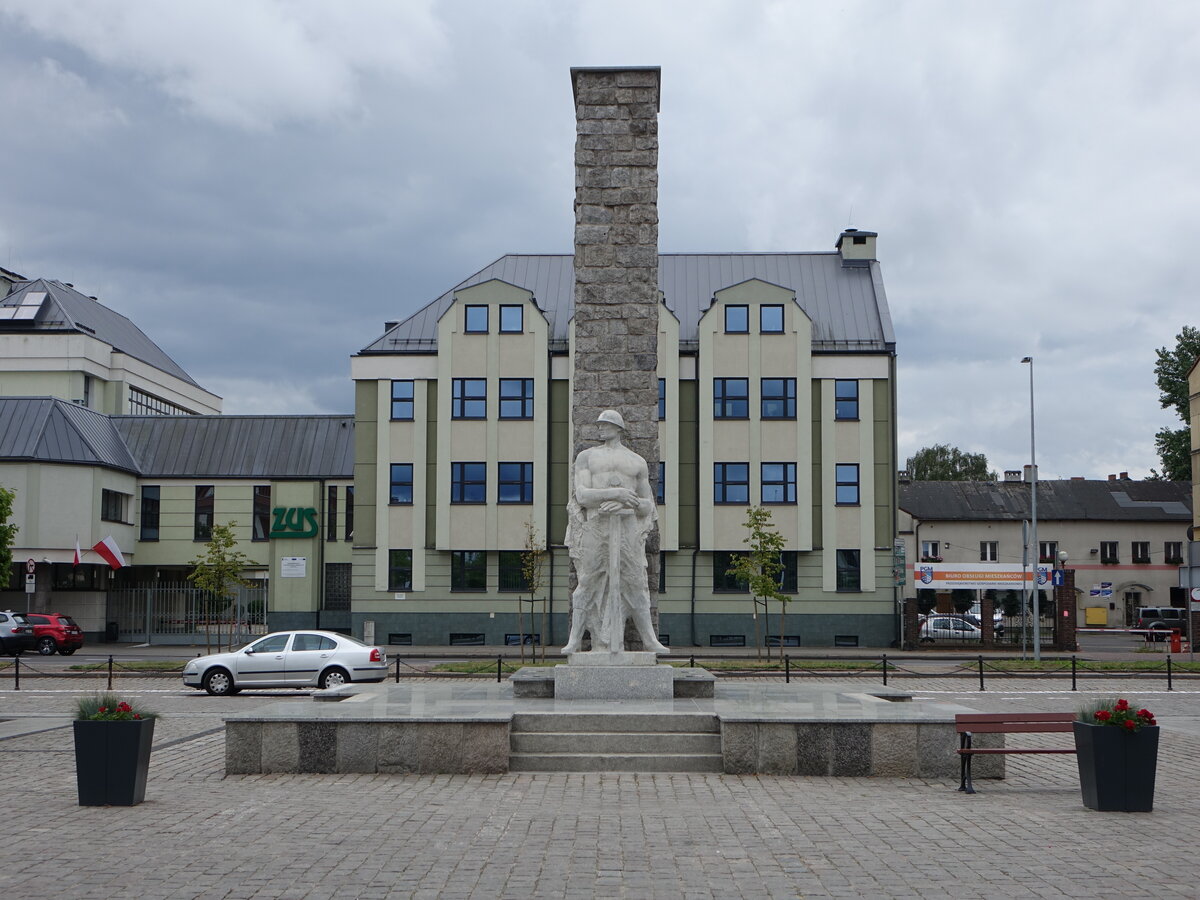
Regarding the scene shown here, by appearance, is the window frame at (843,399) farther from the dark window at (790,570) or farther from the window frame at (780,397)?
the dark window at (790,570)

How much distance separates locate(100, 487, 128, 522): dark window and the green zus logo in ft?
19.1

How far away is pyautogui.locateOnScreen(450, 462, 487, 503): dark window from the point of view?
45.2 m

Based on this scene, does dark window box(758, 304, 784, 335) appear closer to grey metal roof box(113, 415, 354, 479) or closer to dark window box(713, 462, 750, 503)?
dark window box(713, 462, 750, 503)

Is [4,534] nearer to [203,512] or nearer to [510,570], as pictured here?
[203,512]

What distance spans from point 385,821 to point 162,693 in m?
17.4

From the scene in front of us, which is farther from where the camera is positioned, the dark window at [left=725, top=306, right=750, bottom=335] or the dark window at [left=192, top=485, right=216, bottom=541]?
the dark window at [left=192, top=485, right=216, bottom=541]

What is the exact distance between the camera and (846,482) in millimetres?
45781

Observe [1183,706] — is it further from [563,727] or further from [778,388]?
[778,388]

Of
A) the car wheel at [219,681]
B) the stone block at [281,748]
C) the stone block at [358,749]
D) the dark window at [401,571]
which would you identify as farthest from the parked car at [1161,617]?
the stone block at [281,748]

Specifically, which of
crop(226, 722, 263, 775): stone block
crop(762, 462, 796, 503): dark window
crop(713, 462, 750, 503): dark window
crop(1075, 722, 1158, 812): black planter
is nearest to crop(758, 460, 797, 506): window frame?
crop(762, 462, 796, 503): dark window

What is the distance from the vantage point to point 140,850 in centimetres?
941

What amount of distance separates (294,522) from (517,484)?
10.9 metres

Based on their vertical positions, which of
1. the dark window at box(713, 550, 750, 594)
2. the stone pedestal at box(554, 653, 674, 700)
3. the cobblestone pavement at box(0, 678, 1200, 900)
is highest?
the dark window at box(713, 550, 750, 594)

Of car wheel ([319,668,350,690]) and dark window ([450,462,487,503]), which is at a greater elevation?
dark window ([450,462,487,503])
